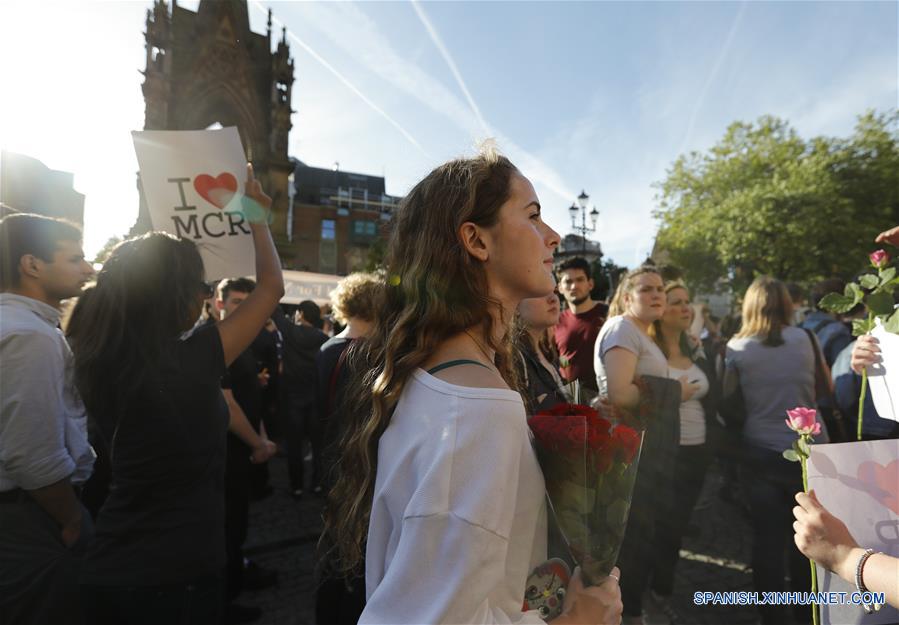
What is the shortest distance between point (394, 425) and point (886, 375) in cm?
207

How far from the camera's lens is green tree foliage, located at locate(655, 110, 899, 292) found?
78.6 ft

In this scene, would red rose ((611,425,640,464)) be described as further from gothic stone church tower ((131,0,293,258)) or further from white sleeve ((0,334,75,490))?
gothic stone church tower ((131,0,293,258))

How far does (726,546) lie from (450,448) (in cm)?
502

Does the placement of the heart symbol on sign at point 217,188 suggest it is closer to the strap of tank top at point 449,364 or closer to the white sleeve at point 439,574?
the strap of tank top at point 449,364

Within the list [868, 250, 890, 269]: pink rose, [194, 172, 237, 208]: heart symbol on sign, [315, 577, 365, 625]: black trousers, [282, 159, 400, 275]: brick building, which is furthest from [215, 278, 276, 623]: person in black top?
[282, 159, 400, 275]: brick building

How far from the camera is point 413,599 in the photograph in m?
0.93

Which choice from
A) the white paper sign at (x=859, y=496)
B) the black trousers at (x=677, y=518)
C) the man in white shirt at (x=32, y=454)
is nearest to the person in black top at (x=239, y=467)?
the man in white shirt at (x=32, y=454)

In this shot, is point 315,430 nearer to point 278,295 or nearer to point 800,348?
point 278,295

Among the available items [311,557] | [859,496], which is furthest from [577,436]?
[311,557]

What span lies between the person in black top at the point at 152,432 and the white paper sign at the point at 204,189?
105 cm

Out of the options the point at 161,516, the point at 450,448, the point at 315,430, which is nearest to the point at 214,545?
the point at 161,516

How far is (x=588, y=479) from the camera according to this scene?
3.59 feet

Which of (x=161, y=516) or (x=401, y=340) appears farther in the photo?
(x=161, y=516)

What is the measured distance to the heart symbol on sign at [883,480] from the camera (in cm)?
153
